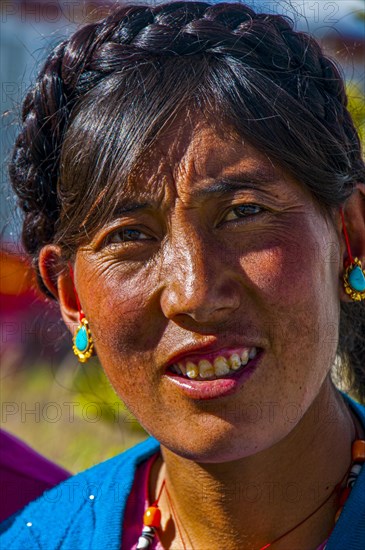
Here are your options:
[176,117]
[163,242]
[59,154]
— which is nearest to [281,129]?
[176,117]

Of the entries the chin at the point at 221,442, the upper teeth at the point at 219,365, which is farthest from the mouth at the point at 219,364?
the chin at the point at 221,442

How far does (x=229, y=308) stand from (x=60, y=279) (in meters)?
0.75

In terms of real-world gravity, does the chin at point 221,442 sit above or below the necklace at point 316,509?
above

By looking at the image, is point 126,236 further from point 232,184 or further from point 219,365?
point 219,365

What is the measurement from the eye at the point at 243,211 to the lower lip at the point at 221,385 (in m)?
0.34

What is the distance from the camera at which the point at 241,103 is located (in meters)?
2.25

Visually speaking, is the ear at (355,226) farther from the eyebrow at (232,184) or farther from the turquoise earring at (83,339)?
the turquoise earring at (83,339)

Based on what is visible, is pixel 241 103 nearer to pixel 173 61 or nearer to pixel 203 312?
pixel 173 61

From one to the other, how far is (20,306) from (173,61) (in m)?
3.23

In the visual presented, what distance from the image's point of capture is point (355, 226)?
248 cm

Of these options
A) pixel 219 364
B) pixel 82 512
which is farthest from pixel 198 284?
pixel 82 512

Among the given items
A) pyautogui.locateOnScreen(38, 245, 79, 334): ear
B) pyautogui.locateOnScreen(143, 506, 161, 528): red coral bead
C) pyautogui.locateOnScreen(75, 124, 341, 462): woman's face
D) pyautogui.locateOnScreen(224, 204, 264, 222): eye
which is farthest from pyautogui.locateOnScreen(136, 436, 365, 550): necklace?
pyautogui.locateOnScreen(224, 204, 264, 222): eye

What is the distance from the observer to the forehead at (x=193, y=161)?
221cm

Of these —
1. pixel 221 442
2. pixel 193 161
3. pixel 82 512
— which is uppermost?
pixel 193 161
